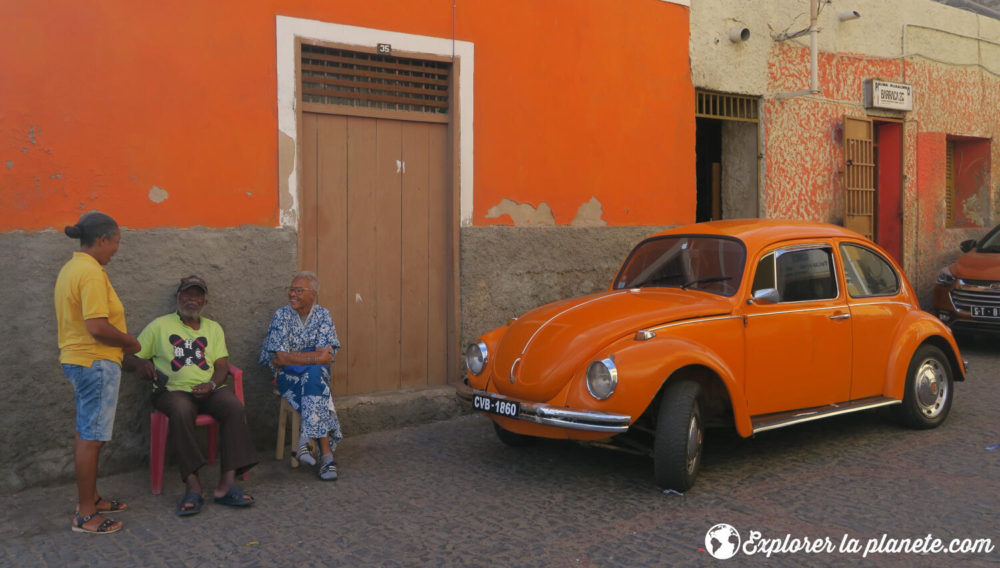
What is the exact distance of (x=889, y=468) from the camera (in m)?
5.50

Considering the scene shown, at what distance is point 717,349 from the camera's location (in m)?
5.27

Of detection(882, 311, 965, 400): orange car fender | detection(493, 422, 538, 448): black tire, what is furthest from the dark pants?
detection(882, 311, 965, 400): orange car fender

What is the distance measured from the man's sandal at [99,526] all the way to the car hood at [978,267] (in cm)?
940

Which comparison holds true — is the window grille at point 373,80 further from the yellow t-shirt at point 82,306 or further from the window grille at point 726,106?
the window grille at point 726,106

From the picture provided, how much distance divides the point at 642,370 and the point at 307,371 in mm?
2209

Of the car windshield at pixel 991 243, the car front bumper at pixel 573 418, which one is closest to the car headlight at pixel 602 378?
the car front bumper at pixel 573 418

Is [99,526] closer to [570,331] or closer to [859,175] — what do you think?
[570,331]

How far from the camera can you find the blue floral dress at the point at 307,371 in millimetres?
5582

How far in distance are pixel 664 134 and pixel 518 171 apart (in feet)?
6.55

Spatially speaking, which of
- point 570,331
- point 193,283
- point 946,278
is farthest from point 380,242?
point 946,278

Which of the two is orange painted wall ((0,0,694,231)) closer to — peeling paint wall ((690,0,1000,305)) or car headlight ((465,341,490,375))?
peeling paint wall ((690,0,1000,305))

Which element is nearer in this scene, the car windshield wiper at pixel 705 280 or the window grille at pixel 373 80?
the car windshield wiper at pixel 705 280

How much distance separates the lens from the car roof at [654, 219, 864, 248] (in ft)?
19.3

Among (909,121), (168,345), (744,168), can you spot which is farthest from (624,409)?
(909,121)
